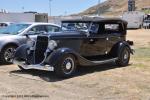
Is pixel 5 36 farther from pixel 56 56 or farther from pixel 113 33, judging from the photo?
pixel 56 56

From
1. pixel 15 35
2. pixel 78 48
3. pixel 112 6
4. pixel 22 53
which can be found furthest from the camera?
pixel 112 6

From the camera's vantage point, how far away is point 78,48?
1239cm

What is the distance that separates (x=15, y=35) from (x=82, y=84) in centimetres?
526

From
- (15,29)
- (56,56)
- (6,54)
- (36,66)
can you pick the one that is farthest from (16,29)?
(56,56)

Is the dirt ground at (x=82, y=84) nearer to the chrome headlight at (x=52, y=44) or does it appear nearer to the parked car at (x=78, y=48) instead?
the parked car at (x=78, y=48)

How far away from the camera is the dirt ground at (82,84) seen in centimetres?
926

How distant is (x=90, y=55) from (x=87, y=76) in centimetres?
119

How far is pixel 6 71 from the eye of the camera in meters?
13.0

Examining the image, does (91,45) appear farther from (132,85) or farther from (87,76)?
(132,85)

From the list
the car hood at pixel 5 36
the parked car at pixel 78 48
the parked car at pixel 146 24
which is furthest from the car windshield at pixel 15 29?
the parked car at pixel 146 24

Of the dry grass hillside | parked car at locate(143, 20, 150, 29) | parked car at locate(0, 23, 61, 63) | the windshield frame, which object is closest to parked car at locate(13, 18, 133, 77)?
parked car at locate(0, 23, 61, 63)

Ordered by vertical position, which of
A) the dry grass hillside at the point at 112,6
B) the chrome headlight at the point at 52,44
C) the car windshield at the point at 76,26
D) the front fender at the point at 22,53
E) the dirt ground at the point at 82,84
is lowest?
the dirt ground at the point at 82,84

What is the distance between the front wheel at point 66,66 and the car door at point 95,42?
94cm

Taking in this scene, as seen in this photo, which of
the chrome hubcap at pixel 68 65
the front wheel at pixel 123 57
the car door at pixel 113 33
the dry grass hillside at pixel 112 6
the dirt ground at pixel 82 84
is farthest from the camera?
the dry grass hillside at pixel 112 6
